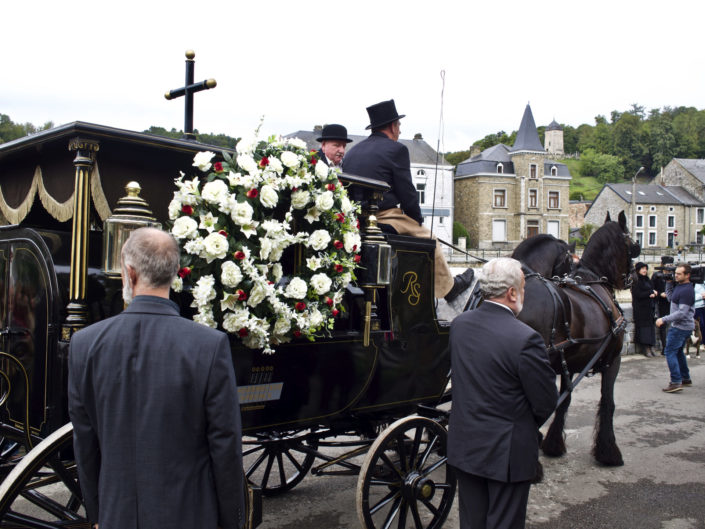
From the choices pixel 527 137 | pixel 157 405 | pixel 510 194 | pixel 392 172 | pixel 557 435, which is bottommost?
pixel 557 435

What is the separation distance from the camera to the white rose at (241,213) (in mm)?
3148

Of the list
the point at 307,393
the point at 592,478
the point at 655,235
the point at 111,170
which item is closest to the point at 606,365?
the point at 592,478

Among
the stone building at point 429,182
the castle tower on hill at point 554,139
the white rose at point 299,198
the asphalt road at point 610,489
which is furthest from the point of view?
the castle tower on hill at point 554,139

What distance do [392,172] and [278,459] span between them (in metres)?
2.39

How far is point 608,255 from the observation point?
670 cm

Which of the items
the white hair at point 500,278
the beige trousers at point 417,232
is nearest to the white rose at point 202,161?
the white hair at point 500,278

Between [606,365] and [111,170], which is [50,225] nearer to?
[111,170]

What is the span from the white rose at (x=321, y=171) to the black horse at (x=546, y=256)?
3355mm

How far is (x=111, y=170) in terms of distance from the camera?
3330 millimetres

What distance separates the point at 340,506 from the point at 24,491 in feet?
8.24

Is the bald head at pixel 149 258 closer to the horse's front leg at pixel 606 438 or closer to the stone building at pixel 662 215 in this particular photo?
the horse's front leg at pixel 606 438

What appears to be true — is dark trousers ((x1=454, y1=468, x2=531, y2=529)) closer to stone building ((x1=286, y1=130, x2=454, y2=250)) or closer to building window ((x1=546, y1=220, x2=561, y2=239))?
stone building ((x1=286, y1=130, x2=454, y2=250))

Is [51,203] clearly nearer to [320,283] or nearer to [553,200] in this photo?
[320,283]

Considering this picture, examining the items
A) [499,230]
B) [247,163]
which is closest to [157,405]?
[247,163]
